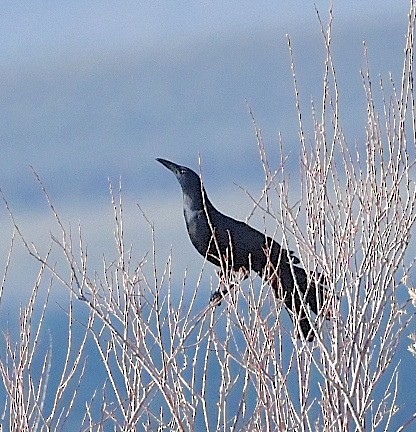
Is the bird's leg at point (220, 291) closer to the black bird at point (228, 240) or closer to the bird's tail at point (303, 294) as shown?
the black bird at point (228, 240)

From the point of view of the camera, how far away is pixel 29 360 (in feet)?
9.26

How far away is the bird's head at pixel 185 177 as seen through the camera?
3.61 m

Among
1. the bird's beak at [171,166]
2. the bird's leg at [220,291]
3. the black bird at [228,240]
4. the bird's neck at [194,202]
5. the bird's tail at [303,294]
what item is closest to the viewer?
the bird's tail at [303,294]

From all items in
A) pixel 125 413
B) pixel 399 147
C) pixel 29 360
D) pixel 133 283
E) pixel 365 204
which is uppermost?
pixel 399 147

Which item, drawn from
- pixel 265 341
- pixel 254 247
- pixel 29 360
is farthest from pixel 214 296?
pixel 29 360

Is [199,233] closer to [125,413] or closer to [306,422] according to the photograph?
[125,413]

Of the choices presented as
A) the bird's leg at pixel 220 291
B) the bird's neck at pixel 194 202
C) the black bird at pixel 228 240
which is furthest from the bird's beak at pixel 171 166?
the bird's leg at pixel 220 291

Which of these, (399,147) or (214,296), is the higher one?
(399,147)

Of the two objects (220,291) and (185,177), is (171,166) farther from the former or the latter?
(220,291)

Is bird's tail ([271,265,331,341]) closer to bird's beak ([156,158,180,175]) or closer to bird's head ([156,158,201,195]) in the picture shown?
bird's head ([156,158,201,195])

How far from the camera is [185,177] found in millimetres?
3654

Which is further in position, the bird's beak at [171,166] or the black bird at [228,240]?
the bird's beak at [171,166]

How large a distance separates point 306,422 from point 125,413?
2.24 feet

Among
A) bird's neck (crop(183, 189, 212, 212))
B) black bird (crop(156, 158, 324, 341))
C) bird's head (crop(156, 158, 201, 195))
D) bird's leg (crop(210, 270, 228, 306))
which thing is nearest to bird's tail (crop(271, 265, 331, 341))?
black bird (crop(156, 158, 324, 341))
